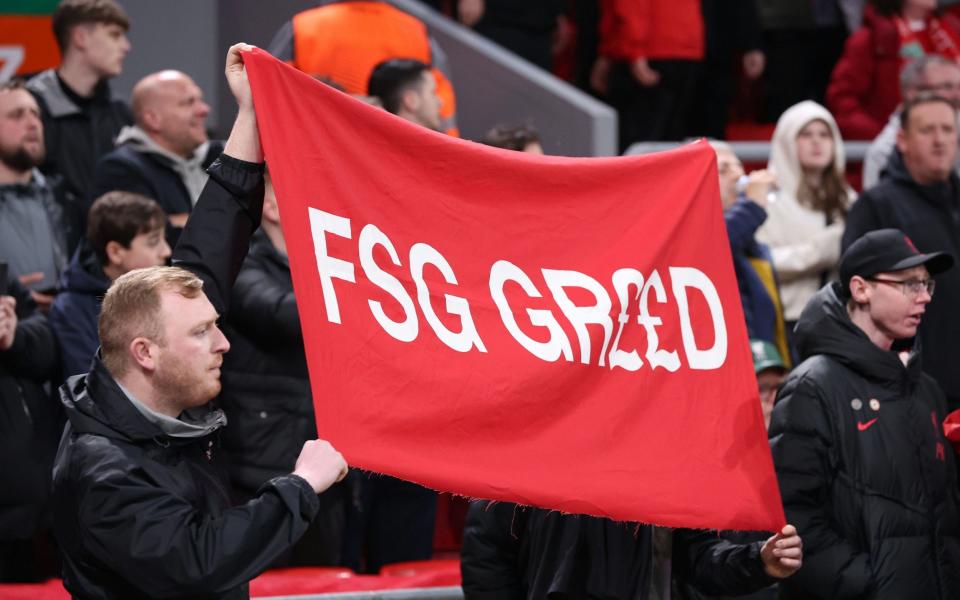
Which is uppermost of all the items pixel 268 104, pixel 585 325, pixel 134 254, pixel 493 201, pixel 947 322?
pixel 268 104

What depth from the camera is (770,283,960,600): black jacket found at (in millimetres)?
5035

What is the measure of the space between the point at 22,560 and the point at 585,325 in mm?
2788

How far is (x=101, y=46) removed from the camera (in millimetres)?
7410

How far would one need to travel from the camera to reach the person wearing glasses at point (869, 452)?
199 inches

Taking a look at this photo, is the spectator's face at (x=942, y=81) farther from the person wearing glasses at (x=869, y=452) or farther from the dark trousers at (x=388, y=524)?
the dark trousers at (x=388, y=524)

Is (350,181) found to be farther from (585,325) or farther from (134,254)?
(134,254)

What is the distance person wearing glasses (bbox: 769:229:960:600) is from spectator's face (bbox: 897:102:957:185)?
2129mm

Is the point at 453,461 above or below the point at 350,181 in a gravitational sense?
below

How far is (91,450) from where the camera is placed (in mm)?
3705

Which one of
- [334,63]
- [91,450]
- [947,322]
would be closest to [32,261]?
[334,63]

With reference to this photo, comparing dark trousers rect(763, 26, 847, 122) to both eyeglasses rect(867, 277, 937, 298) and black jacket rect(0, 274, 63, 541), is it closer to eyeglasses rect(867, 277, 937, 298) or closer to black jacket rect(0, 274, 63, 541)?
eyeglasses rect(867, 277, 937, 298)

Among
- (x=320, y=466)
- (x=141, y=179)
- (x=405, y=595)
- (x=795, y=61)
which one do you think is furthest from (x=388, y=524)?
(x=795, y=61)

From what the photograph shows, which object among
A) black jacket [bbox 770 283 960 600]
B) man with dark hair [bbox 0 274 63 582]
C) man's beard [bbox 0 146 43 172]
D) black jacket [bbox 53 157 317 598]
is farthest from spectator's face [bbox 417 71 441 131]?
black jacket [bbox 53 157 317 598]

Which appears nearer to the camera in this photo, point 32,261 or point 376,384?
point 376,384
